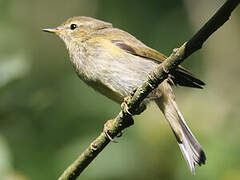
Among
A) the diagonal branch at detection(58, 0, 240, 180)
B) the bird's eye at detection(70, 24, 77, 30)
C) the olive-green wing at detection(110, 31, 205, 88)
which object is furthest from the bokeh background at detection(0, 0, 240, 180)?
the bird's eye at detection(70, 24, 77, 30)

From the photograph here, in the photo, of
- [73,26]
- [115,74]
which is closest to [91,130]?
[115,74]

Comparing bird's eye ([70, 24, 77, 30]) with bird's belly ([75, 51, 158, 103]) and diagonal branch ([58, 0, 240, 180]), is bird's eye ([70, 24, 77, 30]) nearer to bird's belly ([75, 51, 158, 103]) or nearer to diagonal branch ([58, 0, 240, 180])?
bird's belly ([75, 51, 158, 103])

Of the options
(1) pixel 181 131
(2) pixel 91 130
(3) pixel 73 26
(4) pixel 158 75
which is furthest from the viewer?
(3) pixel 73 26

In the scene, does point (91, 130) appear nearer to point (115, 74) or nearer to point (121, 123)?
point (121, 123)

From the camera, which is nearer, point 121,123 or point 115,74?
point 121,123

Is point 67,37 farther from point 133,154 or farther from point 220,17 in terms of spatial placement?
point 220,17

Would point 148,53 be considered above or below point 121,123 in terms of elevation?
above

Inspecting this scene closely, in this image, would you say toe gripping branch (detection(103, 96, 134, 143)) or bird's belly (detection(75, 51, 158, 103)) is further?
bird's belly (detection(75, 51, 158, 103))
